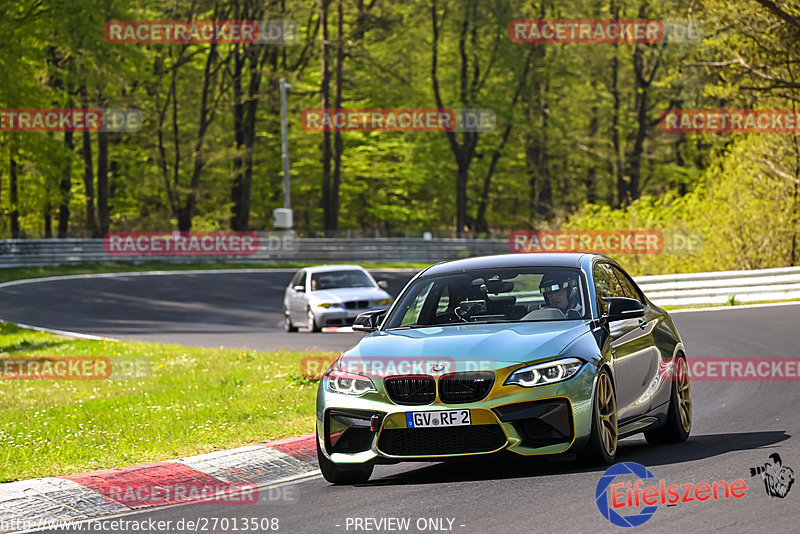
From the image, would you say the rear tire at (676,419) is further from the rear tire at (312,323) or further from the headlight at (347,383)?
the rear tire at (312,323)

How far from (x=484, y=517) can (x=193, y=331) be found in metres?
22.2

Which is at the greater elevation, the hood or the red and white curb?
the hood

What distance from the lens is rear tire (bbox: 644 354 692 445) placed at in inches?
369

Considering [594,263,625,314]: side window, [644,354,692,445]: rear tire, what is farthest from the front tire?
[644,354,692,445]: rear tire

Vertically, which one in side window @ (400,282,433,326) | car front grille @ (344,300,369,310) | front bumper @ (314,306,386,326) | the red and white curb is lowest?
front bumper @ (314,306,386,326)

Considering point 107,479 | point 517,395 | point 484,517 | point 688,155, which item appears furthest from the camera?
point 688,155

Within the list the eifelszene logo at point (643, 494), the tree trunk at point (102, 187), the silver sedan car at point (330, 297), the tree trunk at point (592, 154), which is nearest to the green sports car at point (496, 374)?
the eifelszene logo at point (643, 494)

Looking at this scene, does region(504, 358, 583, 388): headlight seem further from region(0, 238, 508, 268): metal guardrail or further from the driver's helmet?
region(0, 238, 508, 268): metal guardrail

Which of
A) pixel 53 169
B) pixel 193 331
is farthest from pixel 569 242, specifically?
pixel 53 169

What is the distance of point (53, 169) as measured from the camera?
165 feet

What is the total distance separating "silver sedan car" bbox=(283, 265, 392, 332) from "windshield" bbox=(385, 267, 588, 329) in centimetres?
1714

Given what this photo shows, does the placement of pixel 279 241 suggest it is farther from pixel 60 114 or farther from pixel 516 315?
pixel 516 315

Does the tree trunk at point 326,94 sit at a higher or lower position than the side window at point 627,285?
higher

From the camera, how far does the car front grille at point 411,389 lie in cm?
764
